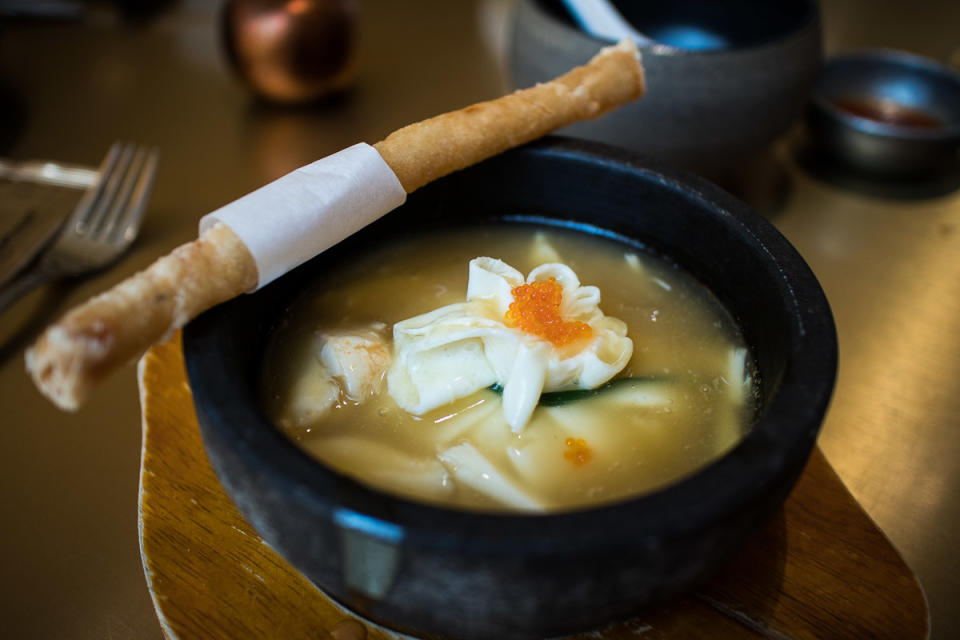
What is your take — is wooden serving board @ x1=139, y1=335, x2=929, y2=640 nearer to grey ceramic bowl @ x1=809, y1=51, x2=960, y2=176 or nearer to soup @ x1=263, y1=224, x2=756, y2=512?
soup @ x1=263, y1=224, x2=756, y2=512

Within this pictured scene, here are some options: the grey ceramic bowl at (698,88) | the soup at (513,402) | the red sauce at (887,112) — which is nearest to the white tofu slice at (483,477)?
the soup at (513,402)

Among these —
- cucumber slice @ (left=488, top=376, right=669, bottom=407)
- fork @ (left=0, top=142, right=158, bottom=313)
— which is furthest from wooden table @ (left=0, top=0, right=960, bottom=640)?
cucumber slice @ (left=488, top=376, right=669, bottom=407)

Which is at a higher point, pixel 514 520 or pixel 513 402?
pixel 514 520

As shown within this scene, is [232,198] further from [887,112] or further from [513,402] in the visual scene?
[887,112]

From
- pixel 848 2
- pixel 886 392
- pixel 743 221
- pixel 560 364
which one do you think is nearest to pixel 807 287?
pixel 743 221

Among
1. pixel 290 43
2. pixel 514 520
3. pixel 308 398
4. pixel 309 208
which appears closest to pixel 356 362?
pixel 308 398

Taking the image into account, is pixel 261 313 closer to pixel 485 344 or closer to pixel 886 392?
pixel 485 344
